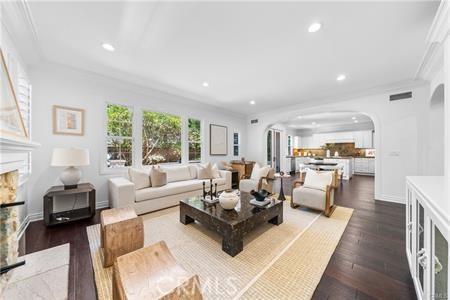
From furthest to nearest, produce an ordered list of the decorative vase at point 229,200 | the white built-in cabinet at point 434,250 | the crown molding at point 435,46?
the decorative vase at point 229,200 → the crown molding at point 435,46 → the white built-in cabinet at point 434,250

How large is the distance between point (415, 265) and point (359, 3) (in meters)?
2.42

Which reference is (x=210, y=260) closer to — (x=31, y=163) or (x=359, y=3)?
(x=359, y=3)

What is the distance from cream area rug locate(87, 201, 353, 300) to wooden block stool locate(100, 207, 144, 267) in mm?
162

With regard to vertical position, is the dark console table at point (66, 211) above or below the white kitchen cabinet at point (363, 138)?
below

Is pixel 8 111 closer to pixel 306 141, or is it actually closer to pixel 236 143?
pixel 236 143

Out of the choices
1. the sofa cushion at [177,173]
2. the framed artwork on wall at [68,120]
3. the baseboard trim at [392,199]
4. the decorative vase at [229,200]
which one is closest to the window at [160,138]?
the sofa cushion at [177,173]

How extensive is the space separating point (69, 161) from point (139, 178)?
43.1 inches

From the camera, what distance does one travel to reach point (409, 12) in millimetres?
1812

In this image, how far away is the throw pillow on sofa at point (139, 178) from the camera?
3307 millimetres

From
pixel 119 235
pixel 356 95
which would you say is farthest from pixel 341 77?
pixel 119 235

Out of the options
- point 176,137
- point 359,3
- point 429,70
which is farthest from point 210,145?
point 429,70

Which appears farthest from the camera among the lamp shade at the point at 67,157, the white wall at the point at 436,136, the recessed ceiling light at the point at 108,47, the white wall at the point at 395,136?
the white wall at the point at 395,136

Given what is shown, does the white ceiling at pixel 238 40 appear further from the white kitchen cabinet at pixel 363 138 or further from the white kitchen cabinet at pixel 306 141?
the white kitchen cabinet at pixel 306 141

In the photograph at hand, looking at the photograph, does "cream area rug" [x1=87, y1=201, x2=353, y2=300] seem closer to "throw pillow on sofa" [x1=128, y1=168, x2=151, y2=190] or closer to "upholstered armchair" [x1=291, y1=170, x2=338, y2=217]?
"upholstered armchair" [x1=291, y1=170, x2=338, y2=217]
